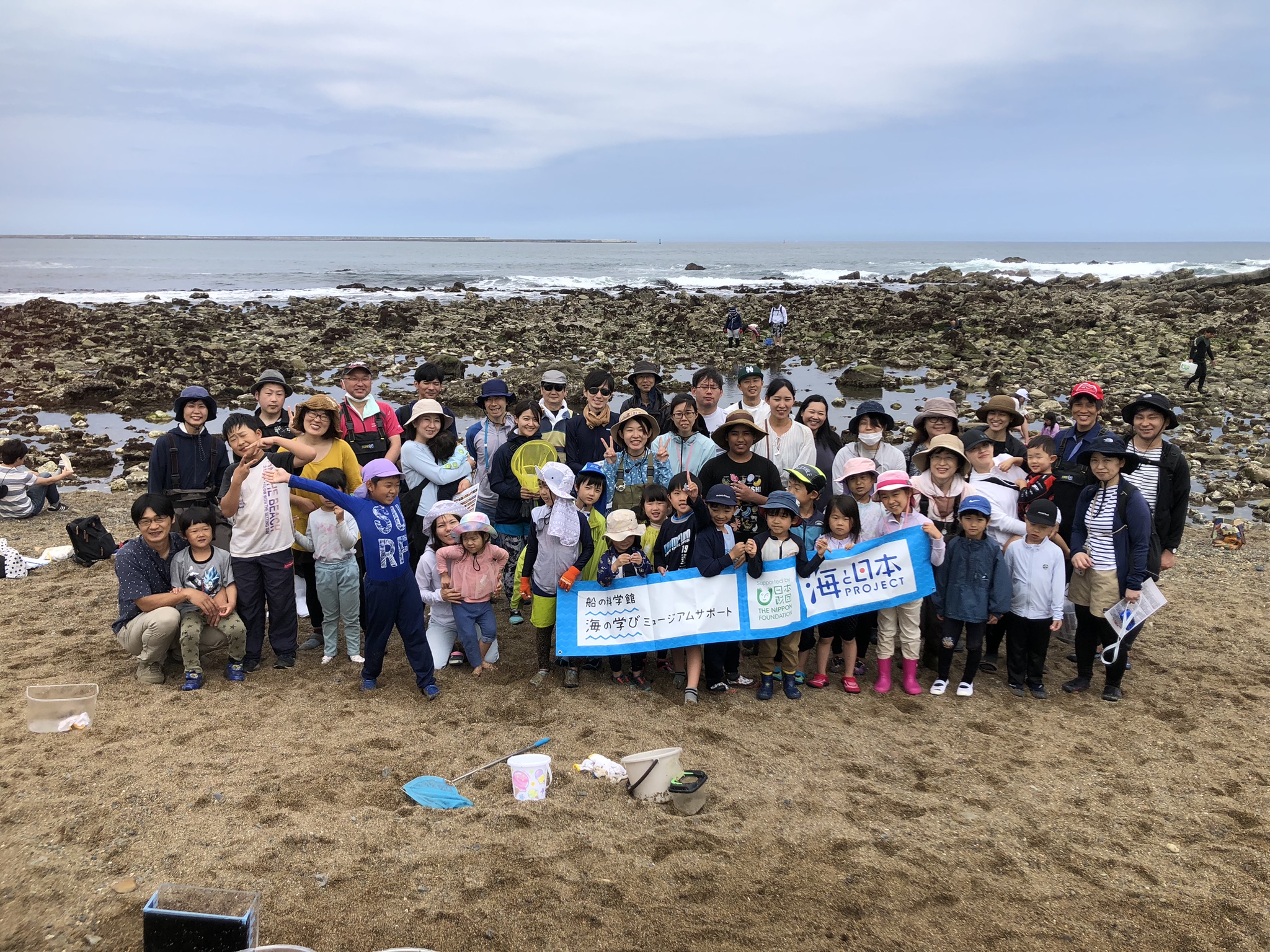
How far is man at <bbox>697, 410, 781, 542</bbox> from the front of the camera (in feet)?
19.4

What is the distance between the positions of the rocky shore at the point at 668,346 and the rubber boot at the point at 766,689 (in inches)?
369

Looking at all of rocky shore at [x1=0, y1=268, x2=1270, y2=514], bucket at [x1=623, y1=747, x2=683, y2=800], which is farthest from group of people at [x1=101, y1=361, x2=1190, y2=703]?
rocky shore at [x1=0, y1=268, x2=1270, y2=514]

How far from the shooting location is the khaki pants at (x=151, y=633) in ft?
18.2

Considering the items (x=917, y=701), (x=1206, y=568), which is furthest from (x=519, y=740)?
(x=1206, y=568)

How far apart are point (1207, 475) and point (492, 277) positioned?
66967 mm

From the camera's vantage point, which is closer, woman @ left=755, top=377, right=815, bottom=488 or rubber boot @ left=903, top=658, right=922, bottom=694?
rubber boot @ left=903, top=658, right=922, bottom=694

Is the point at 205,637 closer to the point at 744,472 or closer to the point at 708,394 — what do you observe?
the point at 744,472

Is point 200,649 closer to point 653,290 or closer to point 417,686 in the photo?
point 417,686

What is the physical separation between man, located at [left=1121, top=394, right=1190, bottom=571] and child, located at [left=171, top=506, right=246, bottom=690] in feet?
22.9

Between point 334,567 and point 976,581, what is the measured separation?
201 inches

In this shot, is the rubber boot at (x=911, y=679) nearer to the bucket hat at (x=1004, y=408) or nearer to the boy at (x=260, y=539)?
the bucket hat at (x=1004, y=408)

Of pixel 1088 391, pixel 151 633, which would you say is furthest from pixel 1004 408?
pixel 151 633

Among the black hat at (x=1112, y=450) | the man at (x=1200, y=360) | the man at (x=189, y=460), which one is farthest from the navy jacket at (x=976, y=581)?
the man at (x=1200, y=360)

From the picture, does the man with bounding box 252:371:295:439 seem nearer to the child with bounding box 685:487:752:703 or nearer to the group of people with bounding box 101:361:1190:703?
the group of people with bounding box 101:361:1190:703
